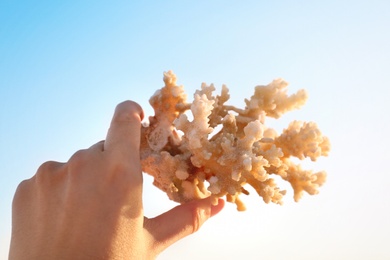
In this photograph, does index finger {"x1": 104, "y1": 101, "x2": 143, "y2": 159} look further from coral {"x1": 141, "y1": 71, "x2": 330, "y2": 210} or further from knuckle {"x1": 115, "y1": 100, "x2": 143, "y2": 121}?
coral {"x1": 141, "y1": 71, "x2": 330, "y2": 210}

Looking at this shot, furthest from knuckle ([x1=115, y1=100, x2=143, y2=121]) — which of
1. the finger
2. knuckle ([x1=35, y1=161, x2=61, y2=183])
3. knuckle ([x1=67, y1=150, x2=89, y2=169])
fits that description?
knuckle ([x1=35, y1=161, x2=61, y2=183])

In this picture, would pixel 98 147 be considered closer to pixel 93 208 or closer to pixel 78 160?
pixel 78 160

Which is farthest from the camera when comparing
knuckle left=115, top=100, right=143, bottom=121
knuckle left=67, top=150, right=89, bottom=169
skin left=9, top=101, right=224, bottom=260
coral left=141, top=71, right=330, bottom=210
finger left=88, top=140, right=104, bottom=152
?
coral left=141, top=71, right=330, bottom=210

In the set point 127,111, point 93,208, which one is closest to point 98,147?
point 127,111

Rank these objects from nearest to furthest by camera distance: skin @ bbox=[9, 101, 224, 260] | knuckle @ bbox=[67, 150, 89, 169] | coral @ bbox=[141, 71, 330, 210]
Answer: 1. skin @ bbox=[9, 101, 224, 260]
2. knuckle @ bbox=[67, 150, 89, 169]
3. coral @ bbox=[141, 71, 330, 210]

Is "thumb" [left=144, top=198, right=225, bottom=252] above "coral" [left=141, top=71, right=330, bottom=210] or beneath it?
beneath

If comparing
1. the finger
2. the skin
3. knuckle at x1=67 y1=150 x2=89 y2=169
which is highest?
the finger

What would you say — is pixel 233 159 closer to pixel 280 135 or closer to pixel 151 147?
pixel 280 135

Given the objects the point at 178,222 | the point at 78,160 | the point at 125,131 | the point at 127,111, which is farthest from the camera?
the point at 178,222
